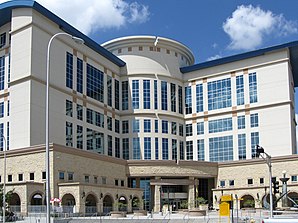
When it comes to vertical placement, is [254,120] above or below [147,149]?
above

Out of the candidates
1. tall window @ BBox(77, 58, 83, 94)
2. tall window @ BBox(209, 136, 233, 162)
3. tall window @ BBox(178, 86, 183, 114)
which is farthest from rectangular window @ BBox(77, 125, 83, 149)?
tall window @ BBox(209, 136, 233, 162)

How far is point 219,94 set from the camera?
252ft

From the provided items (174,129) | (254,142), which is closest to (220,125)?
(254,142)

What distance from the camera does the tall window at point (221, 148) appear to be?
73806mm

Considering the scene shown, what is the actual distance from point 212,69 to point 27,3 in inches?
1276

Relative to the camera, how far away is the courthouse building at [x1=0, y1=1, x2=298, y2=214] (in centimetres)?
5525

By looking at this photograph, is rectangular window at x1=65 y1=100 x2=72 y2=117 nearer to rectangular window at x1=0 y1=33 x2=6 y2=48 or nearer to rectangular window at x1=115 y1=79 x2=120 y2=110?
rectangular window at x1=0 y1=33 x2=6 y2=48

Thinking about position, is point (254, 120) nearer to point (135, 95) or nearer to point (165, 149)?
point (165, 149)

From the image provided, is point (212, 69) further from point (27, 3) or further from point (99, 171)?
point (27, 3)

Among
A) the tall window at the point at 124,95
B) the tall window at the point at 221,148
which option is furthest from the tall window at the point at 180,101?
the tall window at the point at 124,95

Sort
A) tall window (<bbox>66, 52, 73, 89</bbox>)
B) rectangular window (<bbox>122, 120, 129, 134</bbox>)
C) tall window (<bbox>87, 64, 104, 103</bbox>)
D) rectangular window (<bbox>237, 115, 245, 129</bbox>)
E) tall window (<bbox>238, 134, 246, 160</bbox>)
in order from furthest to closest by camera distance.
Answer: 1. rectangular window (<bbox>122, 120, 129, 134</bbox>)
2. rectangular window (<bbox>237, 115, 245, 129</bbox>)
3. tall window (<bbox>238, 134, 246, 160</bbox>)
4. tall window (<bbox>87, 64, 104, 103</bbox>)
5. tall window (<bbox>66, 52, 73, 89</bbox>)

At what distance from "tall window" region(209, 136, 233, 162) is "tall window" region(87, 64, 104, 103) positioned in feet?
61.1

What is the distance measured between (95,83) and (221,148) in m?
21.7

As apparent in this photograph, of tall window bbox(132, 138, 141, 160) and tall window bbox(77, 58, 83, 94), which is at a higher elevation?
tall window bbox(77, 58, 83, 94)
